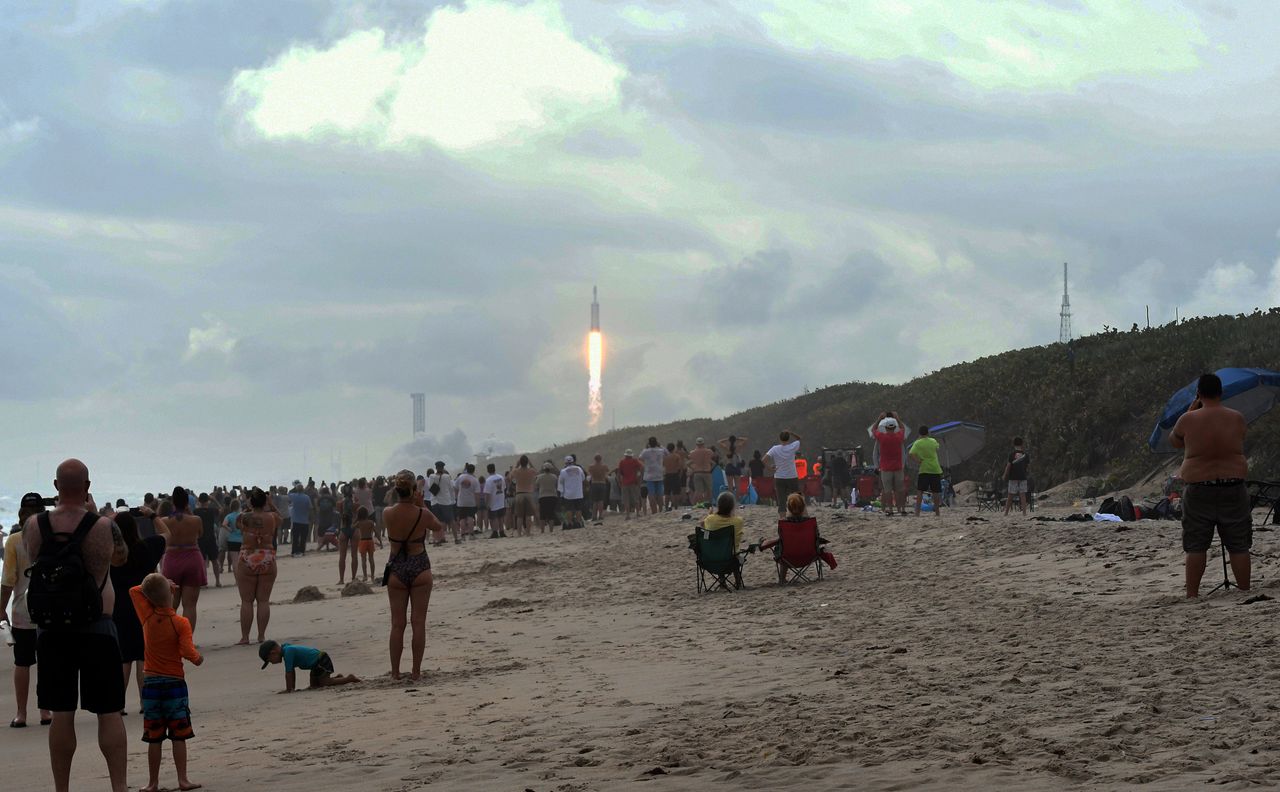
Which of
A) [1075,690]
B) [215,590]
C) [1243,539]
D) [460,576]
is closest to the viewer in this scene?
[1075,690]

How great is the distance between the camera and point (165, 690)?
23.6 ft

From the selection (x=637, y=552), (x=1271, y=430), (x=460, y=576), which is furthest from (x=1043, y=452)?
(x=460, y=576)

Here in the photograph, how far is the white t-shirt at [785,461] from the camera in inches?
886

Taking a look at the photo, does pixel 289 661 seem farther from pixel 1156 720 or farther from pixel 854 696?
pixel 1156 720

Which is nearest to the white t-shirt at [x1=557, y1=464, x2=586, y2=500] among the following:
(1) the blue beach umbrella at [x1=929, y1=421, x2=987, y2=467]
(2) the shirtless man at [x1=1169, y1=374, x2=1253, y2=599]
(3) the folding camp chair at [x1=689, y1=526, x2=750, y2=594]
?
(1) the blue beach umbrella at [x1=929, y1=421, x2=987, y2=467]

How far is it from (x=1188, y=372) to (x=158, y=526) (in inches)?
1379

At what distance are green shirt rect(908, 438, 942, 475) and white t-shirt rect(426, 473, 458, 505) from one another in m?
10.5

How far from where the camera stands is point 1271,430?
3020cm

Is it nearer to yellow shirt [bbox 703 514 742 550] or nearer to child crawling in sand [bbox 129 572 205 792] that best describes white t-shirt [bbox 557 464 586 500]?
yellow shirt [bbox 703 514 742 550]

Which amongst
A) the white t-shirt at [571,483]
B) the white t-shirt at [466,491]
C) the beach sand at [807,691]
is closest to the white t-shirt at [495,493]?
the white t-shirt at [466,491]

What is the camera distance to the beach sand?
637 cm

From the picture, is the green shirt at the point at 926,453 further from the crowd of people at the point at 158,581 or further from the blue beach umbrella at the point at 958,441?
the blue beach umbrella at the point at 958,441

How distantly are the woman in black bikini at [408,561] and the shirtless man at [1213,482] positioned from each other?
582cm

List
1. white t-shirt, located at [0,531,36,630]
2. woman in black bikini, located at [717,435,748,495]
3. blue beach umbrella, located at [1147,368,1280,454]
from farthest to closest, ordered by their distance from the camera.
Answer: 1. woman in black bikini, located at [717,435,748,495]
2. blue beach umbrella, located at [1147,368,1280,454]
3. white t-shirt, located at [0,531,36,630]
